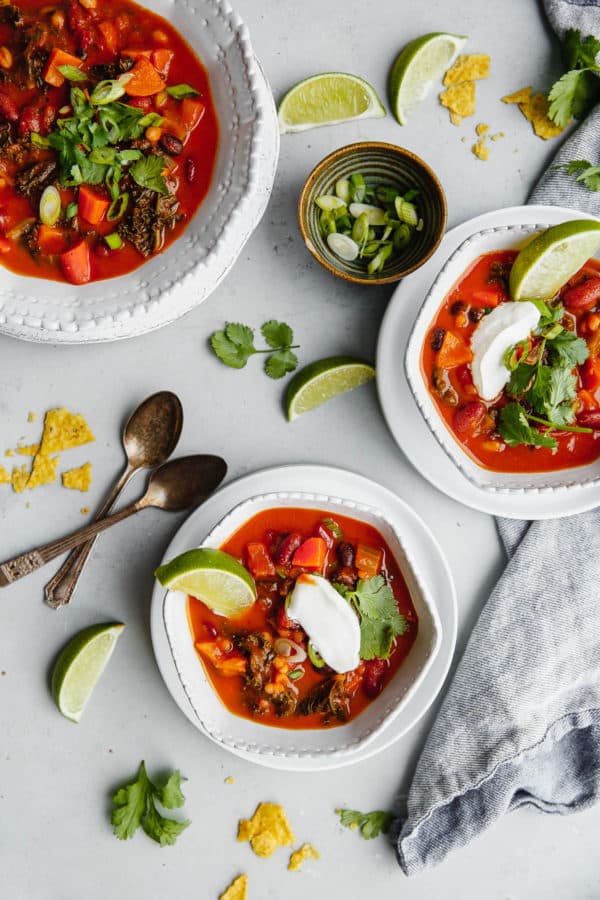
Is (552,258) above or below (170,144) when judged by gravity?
below

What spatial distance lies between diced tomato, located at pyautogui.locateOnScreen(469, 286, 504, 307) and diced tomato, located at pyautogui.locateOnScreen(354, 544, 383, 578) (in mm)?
1005

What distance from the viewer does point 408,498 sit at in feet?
10.5

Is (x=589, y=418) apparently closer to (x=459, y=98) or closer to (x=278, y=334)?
(x=278, y=334)

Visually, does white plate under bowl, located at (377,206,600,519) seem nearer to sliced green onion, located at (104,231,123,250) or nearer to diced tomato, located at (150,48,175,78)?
sliced green onion, located at (104,231,123,250)

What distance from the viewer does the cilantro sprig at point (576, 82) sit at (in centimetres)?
307

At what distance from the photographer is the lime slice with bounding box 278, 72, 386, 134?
10.00 ft

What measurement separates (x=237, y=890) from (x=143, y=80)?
3155 millimetres

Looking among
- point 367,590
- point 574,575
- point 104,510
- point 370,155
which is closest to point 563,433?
point 574,575

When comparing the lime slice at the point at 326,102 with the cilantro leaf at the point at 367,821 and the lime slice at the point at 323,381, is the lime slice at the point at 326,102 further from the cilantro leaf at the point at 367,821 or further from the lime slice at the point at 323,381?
the cilantro leaf at the point at 367,821

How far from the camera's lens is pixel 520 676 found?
3203 millimetres

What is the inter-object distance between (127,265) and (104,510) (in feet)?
3.13

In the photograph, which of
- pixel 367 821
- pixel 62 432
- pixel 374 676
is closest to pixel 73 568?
pixel 62 432

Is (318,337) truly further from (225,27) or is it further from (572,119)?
(572,119)

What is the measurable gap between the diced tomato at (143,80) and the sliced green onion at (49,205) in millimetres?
426
